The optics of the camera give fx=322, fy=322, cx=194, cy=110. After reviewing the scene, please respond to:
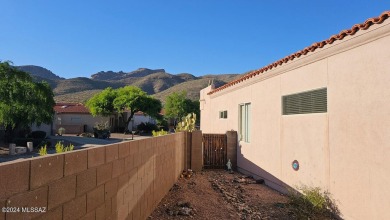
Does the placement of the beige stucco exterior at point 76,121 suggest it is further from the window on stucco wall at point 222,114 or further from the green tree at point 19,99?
the window on stucco wall at point 222,114

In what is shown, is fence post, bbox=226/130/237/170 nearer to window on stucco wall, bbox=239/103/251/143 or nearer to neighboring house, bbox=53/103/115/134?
window on stucco wall, bbox=239/103/251/143

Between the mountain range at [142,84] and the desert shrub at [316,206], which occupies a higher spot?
the mountain range at [142,84]

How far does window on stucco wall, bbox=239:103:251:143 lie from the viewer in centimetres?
1209

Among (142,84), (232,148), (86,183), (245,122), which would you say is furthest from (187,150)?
(142,84)

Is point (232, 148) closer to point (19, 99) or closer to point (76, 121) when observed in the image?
point (19, 99)

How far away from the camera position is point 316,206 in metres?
6.63

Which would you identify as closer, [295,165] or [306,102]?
[306,102]

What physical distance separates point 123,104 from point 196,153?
33098 millimetres

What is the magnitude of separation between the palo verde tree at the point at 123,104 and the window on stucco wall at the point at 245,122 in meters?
32.8

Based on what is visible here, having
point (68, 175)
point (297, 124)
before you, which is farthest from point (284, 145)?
point (68, 175)

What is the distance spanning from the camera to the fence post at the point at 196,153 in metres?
12.9

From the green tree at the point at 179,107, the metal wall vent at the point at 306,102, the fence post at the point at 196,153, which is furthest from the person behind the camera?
the green tree at the point at 179,107

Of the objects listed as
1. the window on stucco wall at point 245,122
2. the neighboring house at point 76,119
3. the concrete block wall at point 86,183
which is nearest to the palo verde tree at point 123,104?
the neighboring house at point 76,119

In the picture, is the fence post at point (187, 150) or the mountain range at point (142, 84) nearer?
the fence post at point (187, 150)
